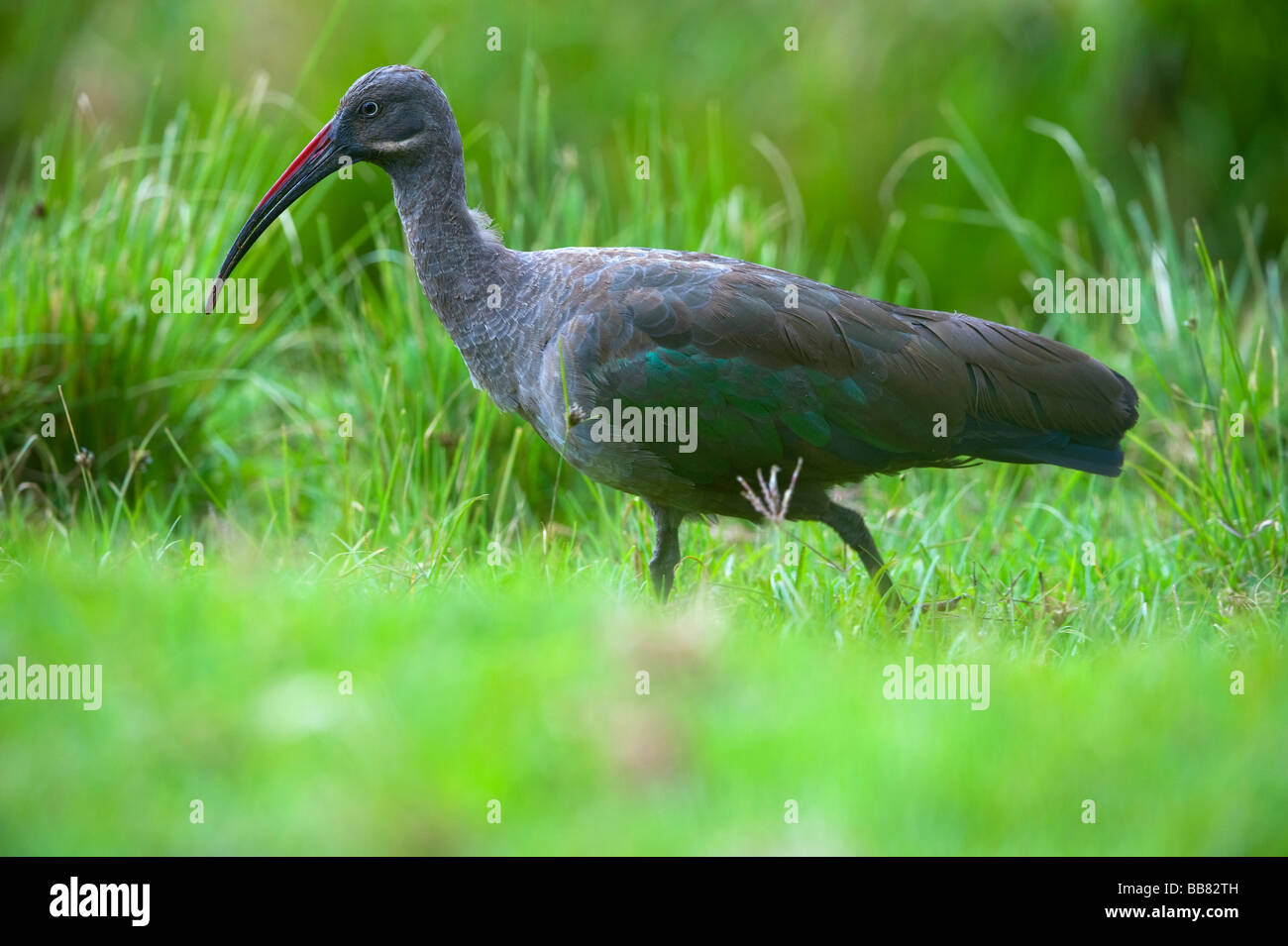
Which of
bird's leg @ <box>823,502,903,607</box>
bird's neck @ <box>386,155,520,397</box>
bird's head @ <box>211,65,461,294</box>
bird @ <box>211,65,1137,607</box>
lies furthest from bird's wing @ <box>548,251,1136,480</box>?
bird's head @ <box>211,65,461,294</box>

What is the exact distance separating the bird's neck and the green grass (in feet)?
1.77

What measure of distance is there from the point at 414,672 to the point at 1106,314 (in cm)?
463

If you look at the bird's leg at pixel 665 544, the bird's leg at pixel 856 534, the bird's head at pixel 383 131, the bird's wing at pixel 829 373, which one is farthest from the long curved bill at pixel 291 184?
the bird's leg at pixel 856 534

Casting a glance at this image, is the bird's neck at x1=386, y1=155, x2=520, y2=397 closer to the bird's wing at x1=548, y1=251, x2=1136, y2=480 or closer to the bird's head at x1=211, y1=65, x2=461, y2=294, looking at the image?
the bird's head at x1=211, y1=65, x2=461, y2=294

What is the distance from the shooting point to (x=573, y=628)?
3.32 meters

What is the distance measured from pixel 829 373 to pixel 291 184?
1910 millimetres

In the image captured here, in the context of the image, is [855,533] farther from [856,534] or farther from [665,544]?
[665,544]

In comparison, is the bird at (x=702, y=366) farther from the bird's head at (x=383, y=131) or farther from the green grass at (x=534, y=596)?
the green grass at (x=534, y=596)

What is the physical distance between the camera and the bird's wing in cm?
424

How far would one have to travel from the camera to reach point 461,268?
4.53 meters

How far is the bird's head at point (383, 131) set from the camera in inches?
179

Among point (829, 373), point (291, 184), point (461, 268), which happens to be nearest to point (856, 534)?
point (829, 373)

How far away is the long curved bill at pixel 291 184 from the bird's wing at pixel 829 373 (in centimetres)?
103

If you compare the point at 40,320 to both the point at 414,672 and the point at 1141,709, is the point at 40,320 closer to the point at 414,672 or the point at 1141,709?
the point at 414,672
